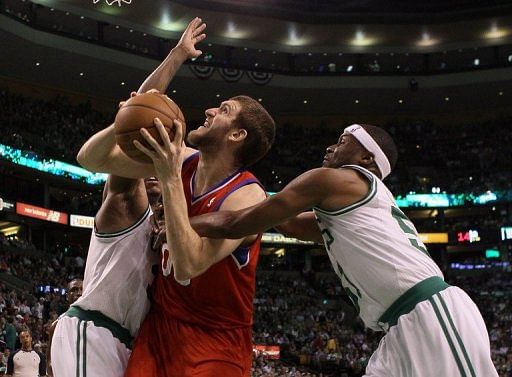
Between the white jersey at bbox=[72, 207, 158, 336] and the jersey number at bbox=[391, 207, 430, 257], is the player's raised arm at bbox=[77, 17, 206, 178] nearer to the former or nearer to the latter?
the white jersey at bbox=[72, 207, 158, 336]

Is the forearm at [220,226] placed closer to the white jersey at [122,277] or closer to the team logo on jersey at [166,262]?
the team logo on jersey at [166,262]

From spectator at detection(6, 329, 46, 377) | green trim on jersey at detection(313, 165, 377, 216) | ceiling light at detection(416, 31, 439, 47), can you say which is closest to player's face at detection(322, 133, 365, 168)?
green trim on jersey at detection(313, 165, 377, 216)

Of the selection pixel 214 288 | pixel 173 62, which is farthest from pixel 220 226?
pixel 173 62

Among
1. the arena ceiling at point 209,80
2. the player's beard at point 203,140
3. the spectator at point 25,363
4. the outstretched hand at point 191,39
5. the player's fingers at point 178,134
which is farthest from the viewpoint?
the arena ceiling at point 209,80

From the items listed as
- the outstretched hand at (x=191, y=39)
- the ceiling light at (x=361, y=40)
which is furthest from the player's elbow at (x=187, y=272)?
the ceiling light at (x=361, y=40)

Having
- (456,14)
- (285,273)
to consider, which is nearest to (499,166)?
(456,14)

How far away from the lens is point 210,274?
3.93 m

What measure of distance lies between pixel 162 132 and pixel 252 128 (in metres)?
0.85

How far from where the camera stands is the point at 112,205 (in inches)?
171

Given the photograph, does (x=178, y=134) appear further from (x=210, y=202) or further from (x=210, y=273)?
(x=210, y=273)

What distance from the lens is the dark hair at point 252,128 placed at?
4.25 m

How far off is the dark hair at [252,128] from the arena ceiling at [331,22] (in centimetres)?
3073

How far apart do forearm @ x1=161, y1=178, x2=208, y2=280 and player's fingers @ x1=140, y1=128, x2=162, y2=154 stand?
0.16 metres

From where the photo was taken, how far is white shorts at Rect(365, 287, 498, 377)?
153 inches
